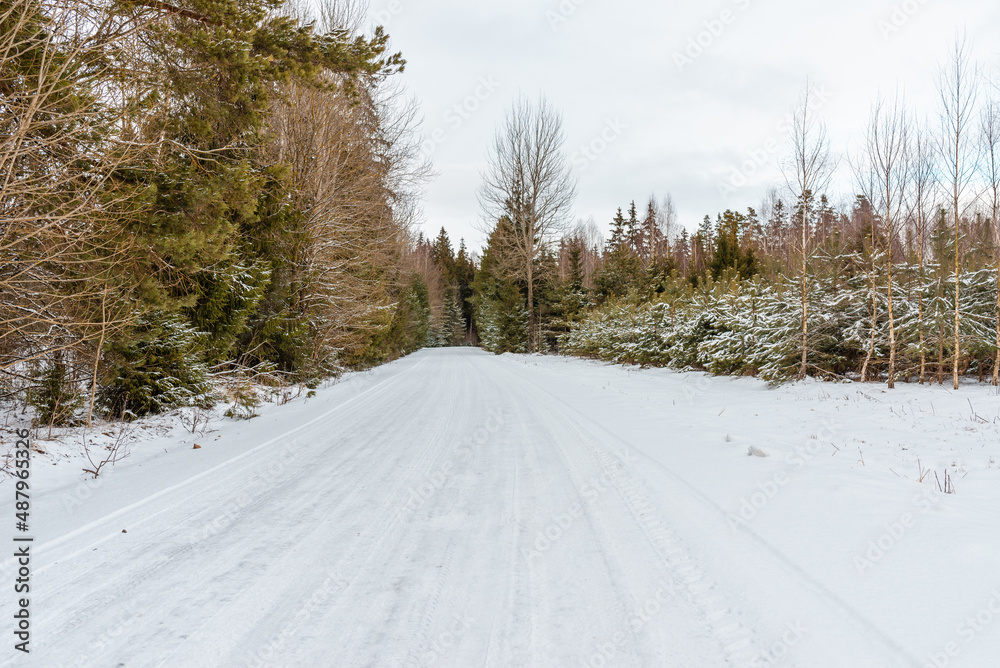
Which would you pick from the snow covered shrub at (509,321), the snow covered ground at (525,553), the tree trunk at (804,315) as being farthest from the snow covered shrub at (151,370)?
the snow covered shrub at (509,321)

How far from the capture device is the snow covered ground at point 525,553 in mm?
2002

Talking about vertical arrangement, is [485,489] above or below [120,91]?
below

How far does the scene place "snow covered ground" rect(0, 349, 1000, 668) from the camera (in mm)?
2002

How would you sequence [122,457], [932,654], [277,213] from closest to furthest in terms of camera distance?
[932,654], [122,457], [277,213]

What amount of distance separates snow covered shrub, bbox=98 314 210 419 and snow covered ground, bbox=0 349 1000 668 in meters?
1.57

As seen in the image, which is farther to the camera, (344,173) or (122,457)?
(344,173)

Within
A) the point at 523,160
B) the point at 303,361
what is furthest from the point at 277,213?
the point at 523,160

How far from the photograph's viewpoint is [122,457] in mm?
5324

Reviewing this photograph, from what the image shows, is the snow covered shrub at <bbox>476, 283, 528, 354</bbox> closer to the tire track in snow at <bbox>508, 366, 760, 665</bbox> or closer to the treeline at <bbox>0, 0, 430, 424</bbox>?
the treeline at <bbox>0, 0, 430, 424</bbox>

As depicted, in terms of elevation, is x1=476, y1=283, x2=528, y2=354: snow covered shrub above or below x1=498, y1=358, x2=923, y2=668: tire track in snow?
above

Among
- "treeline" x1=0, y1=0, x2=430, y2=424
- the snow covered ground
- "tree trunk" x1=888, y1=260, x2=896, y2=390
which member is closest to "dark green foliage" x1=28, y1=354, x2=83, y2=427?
"treeline" x1=0, y1=0, x2=430, y2=424

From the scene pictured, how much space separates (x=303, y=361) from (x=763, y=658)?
12.5m

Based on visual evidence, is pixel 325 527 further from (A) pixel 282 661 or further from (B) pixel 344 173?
(B) pixel 344 173

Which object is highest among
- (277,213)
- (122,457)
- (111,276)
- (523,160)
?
(523,160)
